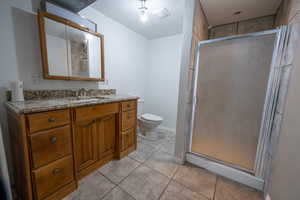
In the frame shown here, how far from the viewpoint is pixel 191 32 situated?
4.51 feet

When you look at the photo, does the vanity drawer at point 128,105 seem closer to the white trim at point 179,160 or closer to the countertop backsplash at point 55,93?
the countertop backsplash at point 55,93

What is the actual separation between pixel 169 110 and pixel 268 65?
6.19 ft

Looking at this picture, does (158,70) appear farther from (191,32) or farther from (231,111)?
(231,111)

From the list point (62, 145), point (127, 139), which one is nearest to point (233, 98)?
point (127, 139)

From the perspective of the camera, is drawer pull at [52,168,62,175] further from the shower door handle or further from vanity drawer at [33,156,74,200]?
the shower door handle

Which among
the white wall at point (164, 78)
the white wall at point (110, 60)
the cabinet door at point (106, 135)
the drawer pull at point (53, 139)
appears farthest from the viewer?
the white wall at point (164, 78)

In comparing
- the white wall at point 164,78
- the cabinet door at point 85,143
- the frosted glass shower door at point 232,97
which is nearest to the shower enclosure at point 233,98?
the frosted glass shower door at point 232,97

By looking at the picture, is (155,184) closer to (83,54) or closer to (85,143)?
(85,143)

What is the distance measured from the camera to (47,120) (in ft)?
2.95

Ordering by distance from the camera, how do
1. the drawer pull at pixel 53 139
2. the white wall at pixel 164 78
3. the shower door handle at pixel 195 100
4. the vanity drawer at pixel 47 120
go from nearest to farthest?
the vanity drawer at pixel 47 120 < the drawer pull at pixel 53 139 < the shower door handle at pixel 195 100 < the white wall at pixel 164 78

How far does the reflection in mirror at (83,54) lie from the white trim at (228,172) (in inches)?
77.4

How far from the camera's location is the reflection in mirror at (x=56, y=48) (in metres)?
1.29

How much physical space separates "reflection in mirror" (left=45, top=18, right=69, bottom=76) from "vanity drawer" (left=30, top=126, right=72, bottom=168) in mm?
799

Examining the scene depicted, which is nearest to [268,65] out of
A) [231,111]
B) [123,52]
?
[231,111]
